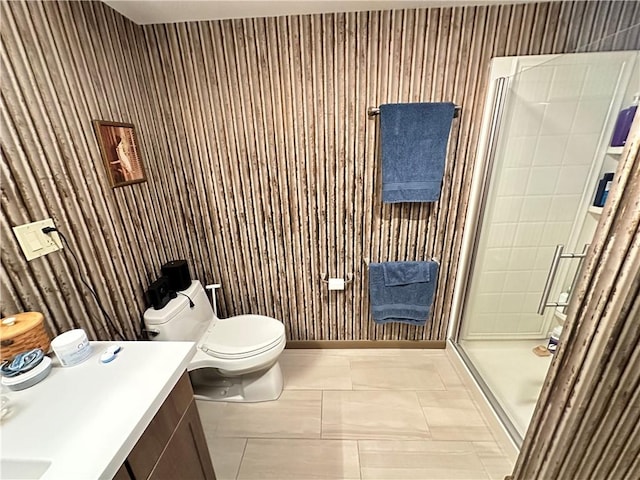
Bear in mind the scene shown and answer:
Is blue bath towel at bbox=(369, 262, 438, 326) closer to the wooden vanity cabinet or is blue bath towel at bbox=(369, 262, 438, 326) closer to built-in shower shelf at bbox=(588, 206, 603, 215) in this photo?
built-in shower shelf at bbox=(588, 206, 603, 215)

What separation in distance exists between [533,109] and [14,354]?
247 cm

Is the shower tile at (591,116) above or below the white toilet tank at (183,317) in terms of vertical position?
above

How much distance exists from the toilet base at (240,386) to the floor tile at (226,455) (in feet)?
0.78

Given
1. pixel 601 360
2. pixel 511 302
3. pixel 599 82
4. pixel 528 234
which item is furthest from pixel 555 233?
pixel 601 360

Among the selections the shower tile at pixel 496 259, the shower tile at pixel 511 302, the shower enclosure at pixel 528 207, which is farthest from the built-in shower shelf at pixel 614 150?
the shower tile at pixel 511 302

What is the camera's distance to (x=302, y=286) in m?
1.96

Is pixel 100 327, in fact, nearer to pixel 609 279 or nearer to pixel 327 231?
pixel 327 231

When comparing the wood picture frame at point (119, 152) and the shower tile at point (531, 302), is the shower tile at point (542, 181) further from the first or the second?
the wood picture frame at point (119, 152)

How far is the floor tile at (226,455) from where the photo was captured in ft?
4.32

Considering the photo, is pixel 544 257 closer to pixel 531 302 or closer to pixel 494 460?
pixel 531 302

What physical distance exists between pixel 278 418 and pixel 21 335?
1.25m

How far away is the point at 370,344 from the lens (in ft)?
6.86

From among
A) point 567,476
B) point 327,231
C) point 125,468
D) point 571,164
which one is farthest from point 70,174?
point 571,164

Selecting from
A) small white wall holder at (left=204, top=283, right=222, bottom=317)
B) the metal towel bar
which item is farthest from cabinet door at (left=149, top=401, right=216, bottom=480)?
the metal towel bar
